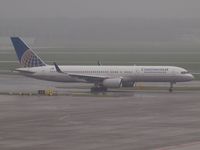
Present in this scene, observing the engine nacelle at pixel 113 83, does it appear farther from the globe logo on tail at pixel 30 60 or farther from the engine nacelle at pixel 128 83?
the globe logo on tail at pixel 30 60

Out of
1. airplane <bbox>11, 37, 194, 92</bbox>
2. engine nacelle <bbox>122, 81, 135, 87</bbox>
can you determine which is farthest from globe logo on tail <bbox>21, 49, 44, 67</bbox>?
engine nacelle <bbox>122, 81, 135, 87</bbox>

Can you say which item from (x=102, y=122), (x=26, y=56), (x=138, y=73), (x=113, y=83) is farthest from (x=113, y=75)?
(x=102, y=122)

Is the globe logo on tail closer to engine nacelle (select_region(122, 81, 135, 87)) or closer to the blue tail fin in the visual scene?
the blue tail fin

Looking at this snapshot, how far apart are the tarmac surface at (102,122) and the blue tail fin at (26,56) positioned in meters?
14.0

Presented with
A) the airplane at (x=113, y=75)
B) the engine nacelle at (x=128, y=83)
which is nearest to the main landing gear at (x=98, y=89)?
the airplane at (x=113, y=75)

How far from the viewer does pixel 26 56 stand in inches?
3369

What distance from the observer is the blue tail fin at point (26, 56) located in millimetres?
84750

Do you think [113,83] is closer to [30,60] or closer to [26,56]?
[30,60]

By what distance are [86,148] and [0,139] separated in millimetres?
6180

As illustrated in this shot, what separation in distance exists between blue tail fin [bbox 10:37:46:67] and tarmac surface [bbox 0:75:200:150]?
45.8 ft

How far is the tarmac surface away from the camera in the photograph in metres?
40.8

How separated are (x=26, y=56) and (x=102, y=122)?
36922 millimetres

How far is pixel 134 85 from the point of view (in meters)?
84.6

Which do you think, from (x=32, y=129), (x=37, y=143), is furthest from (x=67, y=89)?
(x=37, y=143)
